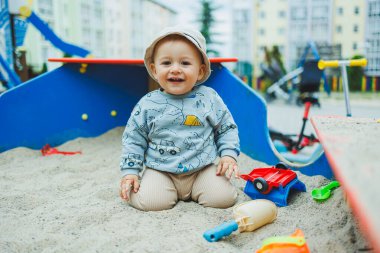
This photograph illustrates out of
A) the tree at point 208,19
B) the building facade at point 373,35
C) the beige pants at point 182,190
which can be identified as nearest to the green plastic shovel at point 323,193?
the beige pants at point 182,190

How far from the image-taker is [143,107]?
4.20 ft

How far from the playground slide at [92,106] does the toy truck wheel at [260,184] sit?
A: 40 centimetres

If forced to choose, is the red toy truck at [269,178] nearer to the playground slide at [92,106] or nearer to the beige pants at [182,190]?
the beige pants at [182,190]

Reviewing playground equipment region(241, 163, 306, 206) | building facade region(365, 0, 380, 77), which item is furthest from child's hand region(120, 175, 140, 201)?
building facade region(365, 0, 380, 77)

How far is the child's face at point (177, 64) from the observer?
1198 millimetres

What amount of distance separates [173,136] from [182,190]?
192mm

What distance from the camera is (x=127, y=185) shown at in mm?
1181

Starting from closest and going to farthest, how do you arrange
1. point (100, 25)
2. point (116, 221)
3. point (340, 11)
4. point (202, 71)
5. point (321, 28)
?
1. point (116, 221)
2. point (202, 71)
3. point (340, 11)
4. point (321, 28)
5. point (100, 25)

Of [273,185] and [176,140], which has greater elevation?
[176,140]

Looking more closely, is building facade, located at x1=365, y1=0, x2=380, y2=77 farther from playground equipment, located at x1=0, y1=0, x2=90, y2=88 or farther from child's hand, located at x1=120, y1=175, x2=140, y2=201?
child's hand, located at x1=120, y1=175, x2=140, y2=201

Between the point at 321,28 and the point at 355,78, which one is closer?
the point at 355,78

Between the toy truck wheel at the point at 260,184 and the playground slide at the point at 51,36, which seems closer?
the toy truck wheel at the point at 260,184

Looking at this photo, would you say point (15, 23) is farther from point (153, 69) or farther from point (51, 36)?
point (153, 69)

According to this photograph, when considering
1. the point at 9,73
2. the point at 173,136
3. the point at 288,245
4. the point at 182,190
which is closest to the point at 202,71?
the point at 173,136
